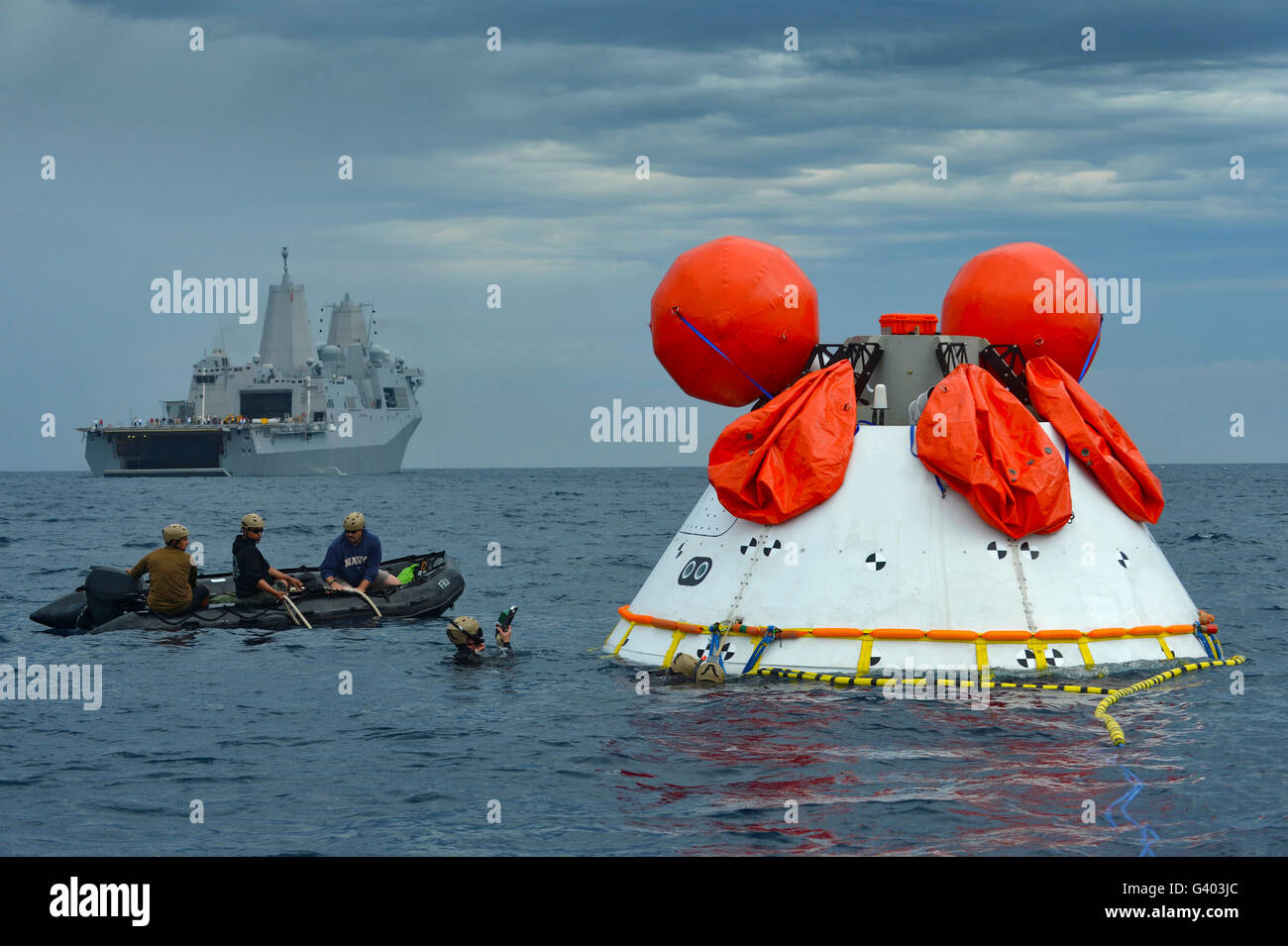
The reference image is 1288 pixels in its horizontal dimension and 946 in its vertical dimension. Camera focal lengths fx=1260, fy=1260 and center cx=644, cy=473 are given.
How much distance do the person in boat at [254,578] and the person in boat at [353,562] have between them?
477 millimetres

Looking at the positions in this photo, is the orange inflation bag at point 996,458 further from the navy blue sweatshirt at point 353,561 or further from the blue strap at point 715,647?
the navy blue sweatshirt at point 353,561

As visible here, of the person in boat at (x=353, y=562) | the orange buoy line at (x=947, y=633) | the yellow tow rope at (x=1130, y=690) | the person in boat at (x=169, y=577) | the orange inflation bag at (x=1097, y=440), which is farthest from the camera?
the person in boat at (x=353, y=562)

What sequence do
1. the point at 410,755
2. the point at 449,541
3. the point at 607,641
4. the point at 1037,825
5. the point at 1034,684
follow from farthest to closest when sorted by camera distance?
the point at 449,541 < the point at 607,641 < the point at 1034,684 < the point at 410,755 < the point at 1037,825

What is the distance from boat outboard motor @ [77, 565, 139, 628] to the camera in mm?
16203

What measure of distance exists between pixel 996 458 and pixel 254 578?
9921mm

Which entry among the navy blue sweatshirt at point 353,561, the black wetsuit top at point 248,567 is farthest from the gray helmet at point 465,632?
the black wetsuit top at point 248,567

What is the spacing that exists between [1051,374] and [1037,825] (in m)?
6.44

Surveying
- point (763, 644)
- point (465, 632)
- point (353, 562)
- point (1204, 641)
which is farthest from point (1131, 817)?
point (353, 562)

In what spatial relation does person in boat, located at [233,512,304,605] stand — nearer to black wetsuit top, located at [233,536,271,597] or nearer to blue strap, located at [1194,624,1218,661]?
black wetsuit top, located at [233,536,271,597]

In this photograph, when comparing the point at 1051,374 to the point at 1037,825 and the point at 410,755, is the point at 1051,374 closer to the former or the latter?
the point at 1037,825

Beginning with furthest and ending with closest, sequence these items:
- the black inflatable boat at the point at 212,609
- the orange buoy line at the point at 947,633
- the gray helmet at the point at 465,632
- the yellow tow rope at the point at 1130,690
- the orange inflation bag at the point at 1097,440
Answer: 1. the black inflatable boat at the point at 212,609
2. the gray helmet at the point at 465,632
3. the orange inflation bag at the point at 1097,440
4. the orange buoy line at the point at 947,633
5. the yellow tow rope at the point at 1130,690

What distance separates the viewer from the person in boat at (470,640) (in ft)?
44.4

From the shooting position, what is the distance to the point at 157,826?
8062 millimetres
